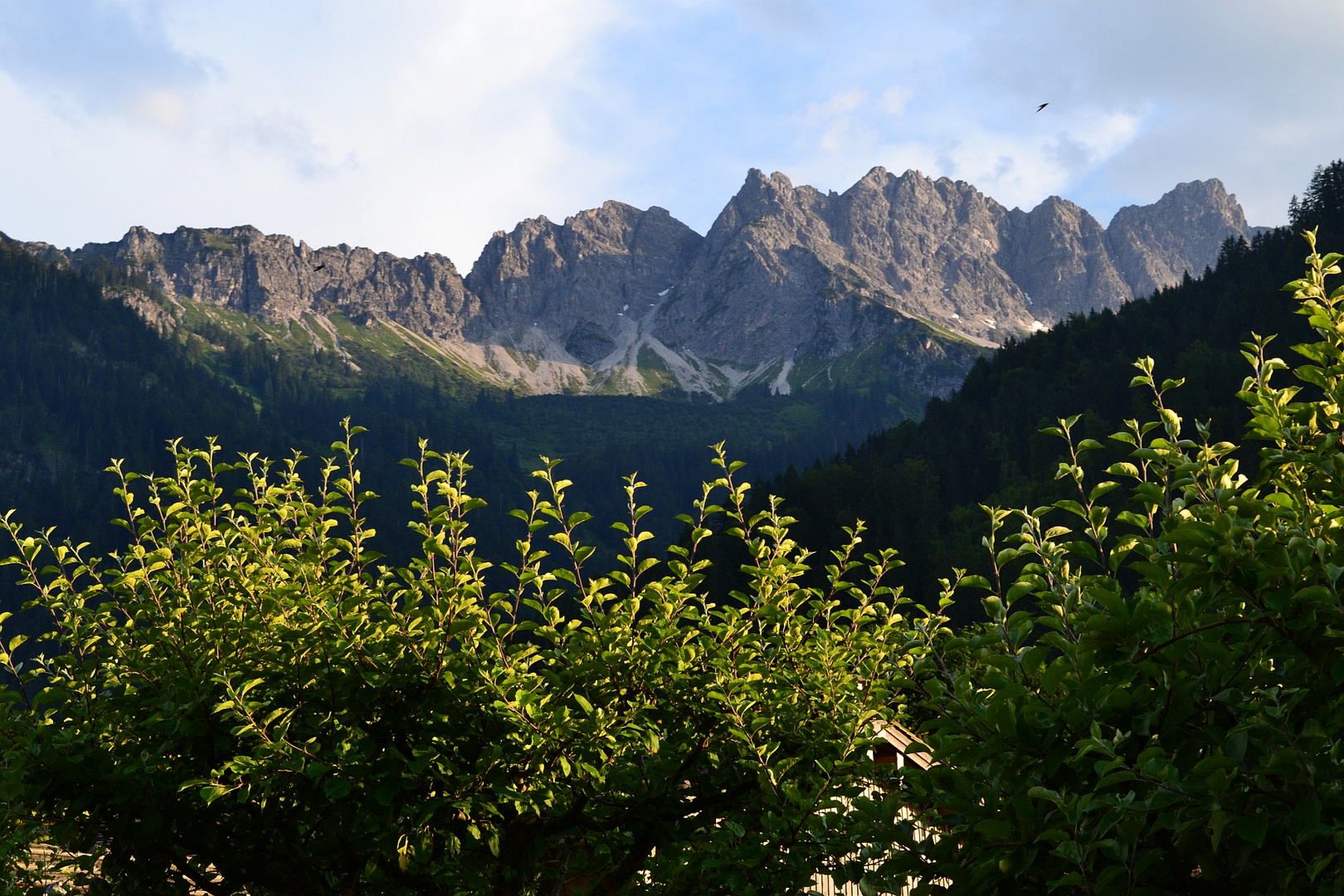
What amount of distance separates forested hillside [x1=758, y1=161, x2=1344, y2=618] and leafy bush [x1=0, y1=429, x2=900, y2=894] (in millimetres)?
104824

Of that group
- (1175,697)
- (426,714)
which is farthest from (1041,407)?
(1175,697)

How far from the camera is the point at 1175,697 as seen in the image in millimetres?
5906

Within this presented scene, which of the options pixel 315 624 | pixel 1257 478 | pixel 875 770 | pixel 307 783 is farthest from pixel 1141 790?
pixel 307 783

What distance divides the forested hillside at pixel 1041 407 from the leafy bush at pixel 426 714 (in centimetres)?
10482

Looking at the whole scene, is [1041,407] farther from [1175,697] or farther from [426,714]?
[1175,697]

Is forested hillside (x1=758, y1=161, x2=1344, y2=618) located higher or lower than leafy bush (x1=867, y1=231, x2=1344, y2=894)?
higher

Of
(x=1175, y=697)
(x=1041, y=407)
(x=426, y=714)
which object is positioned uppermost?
(x=1041, y=407)

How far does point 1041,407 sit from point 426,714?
498 ft

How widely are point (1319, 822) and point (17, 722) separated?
11.4m

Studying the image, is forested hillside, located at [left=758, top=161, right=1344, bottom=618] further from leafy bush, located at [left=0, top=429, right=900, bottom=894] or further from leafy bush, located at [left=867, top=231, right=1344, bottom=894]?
leafy bush, located at [left=867, top=231, right=1344, bottom=894]

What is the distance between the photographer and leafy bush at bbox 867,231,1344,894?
5305 millimetres

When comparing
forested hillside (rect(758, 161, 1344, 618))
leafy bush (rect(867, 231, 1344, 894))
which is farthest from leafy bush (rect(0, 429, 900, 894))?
forested hillside (rect(758, 161, 1344, 618))

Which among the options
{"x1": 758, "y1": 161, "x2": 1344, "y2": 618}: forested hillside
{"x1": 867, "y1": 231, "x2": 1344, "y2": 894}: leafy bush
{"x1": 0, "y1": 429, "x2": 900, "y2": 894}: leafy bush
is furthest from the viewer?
{"x1": 758, "y1": 161, "x2": 1344, "y2": 618}: forested hillside

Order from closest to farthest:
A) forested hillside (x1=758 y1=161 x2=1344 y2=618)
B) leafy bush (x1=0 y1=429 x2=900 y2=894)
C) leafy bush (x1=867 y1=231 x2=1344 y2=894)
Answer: leafy bush (x1=867 y1=231 x2=1344 y2=894) → leafy bush (x1=0 y1=429 x2=900 y2=894) → forested hillside (x1=758 y1=161 x2=1344 y2=618)
